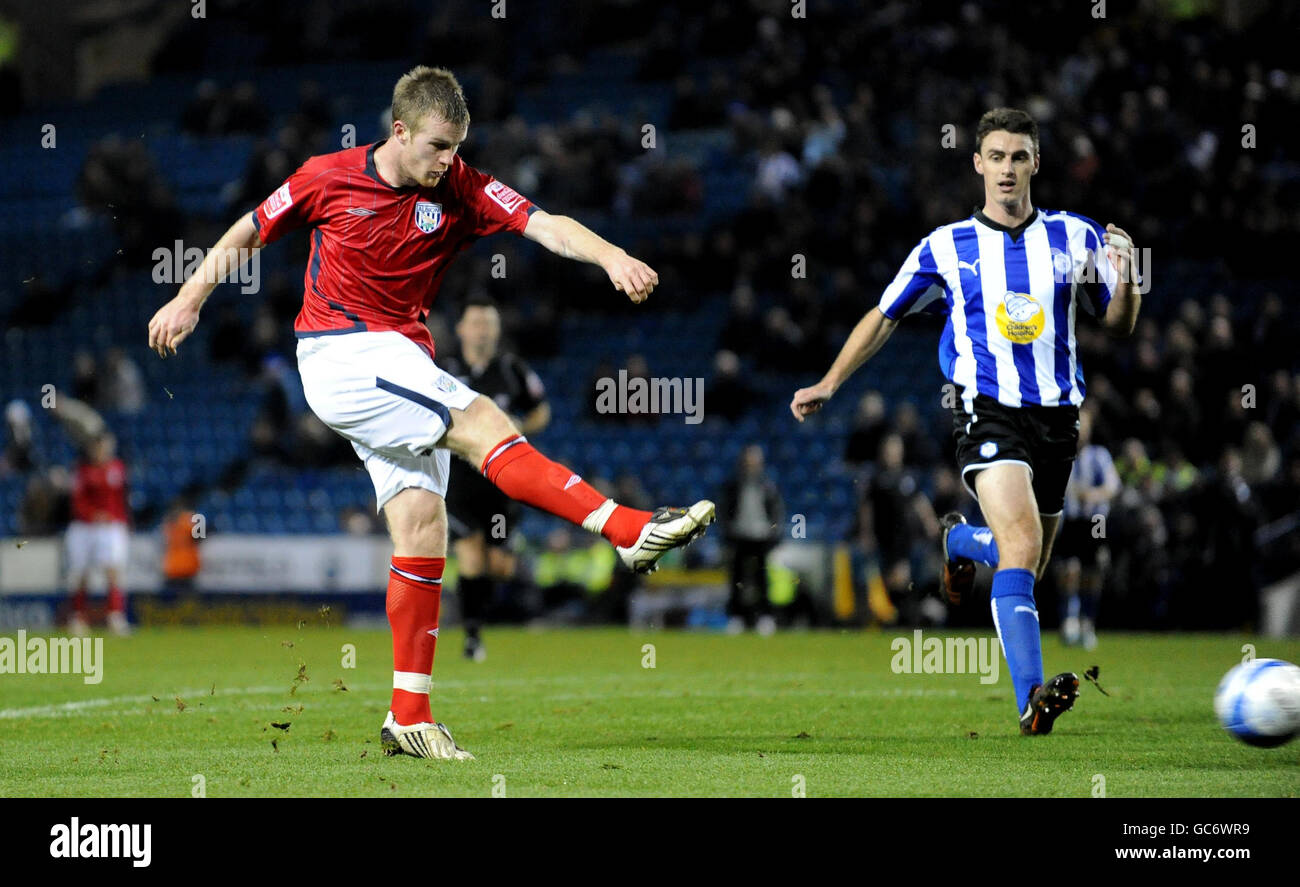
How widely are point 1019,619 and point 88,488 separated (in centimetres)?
1357

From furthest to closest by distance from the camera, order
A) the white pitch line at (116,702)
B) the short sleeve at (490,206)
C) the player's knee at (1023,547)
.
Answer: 1. the white pitch line at (116,702)
2. the player's knee at (1023,547)
3. the short sleeve at (490,206)

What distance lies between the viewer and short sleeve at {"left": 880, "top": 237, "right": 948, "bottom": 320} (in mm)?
6988

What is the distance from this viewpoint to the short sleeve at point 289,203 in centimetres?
604

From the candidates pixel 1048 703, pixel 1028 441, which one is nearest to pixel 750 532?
pixel 1028 441

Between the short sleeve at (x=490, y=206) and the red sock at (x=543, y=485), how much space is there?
3.11ft

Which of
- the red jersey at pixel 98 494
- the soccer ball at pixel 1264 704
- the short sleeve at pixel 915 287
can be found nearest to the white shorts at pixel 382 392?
the short sleeve at pixel 915 287

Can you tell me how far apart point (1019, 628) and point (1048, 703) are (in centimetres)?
39

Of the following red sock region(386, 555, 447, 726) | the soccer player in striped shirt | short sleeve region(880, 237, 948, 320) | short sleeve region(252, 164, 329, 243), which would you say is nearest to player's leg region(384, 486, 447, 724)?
red sock region(386, 555, 447, 726)

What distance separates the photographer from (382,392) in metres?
5.80

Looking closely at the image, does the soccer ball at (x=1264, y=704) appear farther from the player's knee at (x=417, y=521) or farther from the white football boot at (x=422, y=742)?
the player's knee at (x=417, y=521)

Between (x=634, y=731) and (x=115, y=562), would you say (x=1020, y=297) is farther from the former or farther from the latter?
(x=115, y=562)

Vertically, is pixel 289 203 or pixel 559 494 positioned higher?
pixel 289 203
